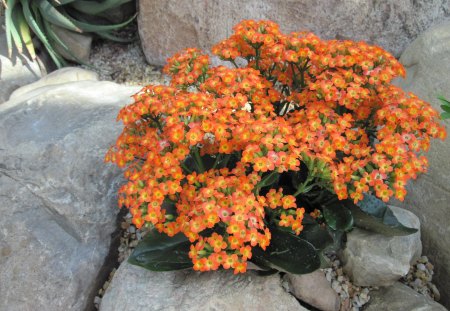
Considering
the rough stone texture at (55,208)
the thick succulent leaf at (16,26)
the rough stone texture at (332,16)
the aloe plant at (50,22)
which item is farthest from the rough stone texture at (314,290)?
the thick succulent leaf at (16,26)

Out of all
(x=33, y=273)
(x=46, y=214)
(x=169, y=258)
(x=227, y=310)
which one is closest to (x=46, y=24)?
(x=46, y=214)

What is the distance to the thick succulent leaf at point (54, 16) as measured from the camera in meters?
4.13

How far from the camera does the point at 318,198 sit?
2277 millimetres

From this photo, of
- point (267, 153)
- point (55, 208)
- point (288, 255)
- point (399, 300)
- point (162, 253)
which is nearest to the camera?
point (267, 153)

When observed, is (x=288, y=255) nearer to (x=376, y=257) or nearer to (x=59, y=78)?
(x=376, y=257)

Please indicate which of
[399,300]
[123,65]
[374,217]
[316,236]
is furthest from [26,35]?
[399,300]

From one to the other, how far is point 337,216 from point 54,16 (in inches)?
124

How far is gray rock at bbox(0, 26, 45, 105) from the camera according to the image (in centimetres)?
402

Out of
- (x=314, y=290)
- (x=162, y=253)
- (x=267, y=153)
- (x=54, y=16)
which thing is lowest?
(x=314, y=290)

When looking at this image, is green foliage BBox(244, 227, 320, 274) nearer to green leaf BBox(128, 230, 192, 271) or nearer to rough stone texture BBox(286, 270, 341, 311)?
rough stone texture BBox(286, 270, 341, 311)

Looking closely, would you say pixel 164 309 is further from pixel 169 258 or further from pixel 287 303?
pixel 287 303

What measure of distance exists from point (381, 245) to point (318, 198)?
370mm

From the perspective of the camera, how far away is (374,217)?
2.20m

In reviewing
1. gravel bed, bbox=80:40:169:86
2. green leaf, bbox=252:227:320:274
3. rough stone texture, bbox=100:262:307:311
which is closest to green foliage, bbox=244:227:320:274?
green leaf, bbox=252:227:320:274
